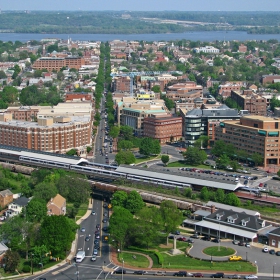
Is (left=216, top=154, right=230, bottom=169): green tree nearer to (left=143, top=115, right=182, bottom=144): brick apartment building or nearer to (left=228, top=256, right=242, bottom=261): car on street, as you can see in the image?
(left=143, top=115, right=182, bottom=144): brick apartment building

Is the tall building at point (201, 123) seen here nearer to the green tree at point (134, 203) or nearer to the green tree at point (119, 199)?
the green tree at point (119, 199)

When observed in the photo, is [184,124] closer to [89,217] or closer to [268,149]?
[268,149]

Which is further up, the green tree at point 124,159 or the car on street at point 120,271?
the green tree at point 124,159

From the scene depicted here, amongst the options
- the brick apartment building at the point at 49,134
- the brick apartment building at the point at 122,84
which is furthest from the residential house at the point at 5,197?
the brick apartment building at the point at 122,84

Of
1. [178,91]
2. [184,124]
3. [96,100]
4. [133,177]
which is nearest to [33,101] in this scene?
[96,100]

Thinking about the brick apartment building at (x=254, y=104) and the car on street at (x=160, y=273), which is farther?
the brick apartment building at (x=254, y=104)

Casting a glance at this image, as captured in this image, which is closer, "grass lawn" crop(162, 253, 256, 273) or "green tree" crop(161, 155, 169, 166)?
"grass lawn" crop(162, 253, 256, 273)

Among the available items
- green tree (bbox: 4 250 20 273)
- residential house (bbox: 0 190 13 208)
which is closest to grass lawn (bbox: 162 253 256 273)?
green tree (bbox: 4 250 20 273)
